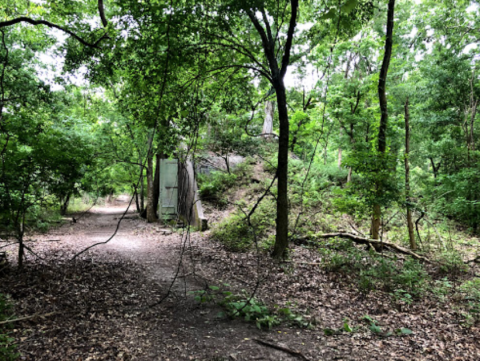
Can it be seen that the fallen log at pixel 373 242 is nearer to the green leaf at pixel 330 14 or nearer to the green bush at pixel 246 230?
the green bush at pixel 246 230

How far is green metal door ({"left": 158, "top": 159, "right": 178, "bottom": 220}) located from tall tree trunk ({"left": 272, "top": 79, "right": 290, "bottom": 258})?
856 centimetres

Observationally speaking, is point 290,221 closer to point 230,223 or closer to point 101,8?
point 230,223

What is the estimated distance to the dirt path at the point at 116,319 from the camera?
314 centimetres

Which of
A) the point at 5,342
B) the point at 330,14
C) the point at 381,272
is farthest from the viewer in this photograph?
the point at 381,272

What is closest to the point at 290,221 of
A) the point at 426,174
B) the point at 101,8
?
the point at 101,8

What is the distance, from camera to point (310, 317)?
4234 millimetres

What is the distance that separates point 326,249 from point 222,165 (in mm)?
8690

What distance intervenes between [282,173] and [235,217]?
A: 128 inches

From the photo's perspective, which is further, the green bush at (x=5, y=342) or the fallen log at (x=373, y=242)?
the fallen log at (x=373, y=242)

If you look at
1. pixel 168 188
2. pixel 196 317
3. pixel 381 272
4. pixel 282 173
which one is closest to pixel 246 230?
pixel 282 173

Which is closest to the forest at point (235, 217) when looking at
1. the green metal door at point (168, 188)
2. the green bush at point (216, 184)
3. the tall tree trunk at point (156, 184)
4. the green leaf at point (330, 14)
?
the green leaf at point (330, 14)

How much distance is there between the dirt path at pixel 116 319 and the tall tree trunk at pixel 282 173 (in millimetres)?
2128

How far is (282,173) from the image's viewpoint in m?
6.23

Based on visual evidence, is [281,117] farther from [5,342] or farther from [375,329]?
[5,342]
